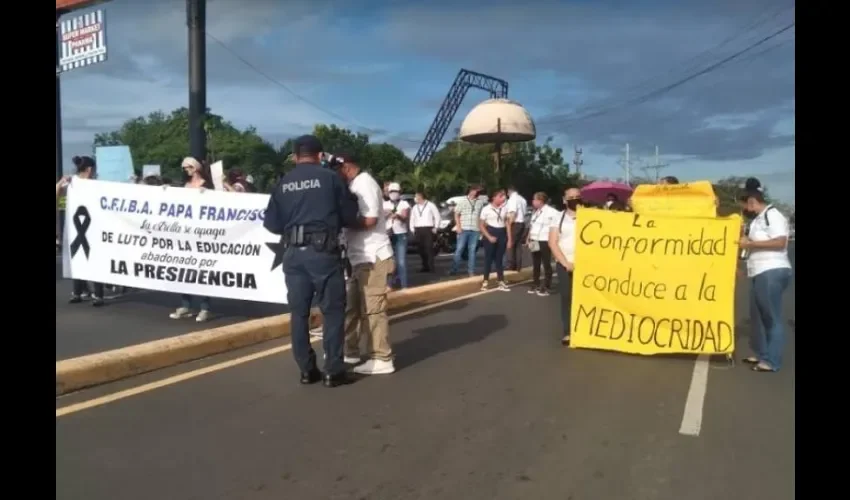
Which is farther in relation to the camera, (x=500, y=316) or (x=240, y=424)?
(x=500, y=316)

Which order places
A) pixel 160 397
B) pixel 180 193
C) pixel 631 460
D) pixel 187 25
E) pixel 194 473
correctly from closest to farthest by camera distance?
1. pixel 194 473
2. pixel 631 460
3. pixel 160 397
4. pixel 180 193
5. pixel 187 25

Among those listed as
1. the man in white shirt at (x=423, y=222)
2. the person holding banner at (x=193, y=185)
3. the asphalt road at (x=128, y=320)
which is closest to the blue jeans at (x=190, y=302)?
the person holding banner at (x=193, y=185)

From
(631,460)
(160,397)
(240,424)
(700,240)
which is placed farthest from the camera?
(700,240)

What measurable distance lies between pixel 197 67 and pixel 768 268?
31.8 ft

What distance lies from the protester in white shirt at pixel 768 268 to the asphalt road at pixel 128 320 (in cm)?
527

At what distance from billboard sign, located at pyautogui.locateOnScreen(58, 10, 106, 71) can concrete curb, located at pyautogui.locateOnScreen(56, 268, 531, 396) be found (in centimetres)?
1718

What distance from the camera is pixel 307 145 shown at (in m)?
5.55

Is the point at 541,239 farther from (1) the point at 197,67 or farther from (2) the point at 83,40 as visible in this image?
(2) the point at 83,40

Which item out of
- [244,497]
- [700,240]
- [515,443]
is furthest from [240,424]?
[700,240]

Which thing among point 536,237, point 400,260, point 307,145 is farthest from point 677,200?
point 400,260

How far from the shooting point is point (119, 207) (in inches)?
327

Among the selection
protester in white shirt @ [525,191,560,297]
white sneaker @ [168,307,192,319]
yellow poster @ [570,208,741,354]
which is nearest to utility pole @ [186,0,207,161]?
white sneaker @ [168,307,192,319]

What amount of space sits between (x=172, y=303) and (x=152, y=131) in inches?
2840

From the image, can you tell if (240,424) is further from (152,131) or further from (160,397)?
(152,131)
